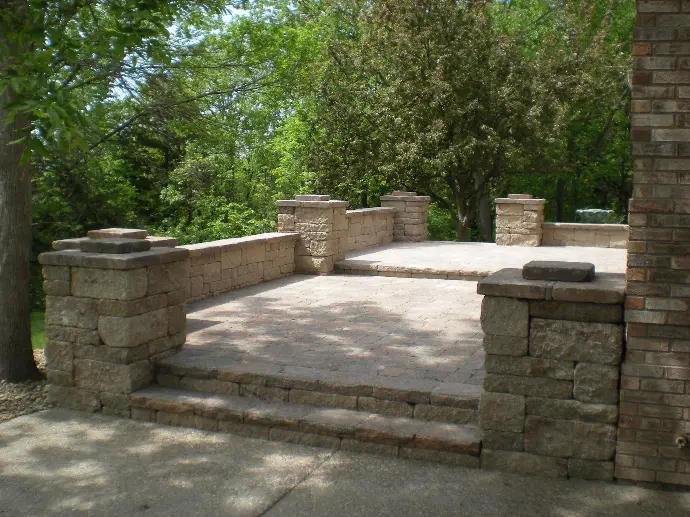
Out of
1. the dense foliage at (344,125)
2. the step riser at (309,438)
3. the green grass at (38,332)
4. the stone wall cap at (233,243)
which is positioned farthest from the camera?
the dense foliage at (344,125)

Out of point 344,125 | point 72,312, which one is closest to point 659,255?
point 72,312

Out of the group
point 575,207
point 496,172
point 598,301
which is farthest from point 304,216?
point 575,207

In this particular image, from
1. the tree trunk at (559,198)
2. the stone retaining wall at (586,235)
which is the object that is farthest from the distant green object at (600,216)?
the stone retaining wall at (586,235)

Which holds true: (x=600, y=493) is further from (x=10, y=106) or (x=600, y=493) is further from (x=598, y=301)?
(x=10, y=106)

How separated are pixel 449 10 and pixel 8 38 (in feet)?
43.4

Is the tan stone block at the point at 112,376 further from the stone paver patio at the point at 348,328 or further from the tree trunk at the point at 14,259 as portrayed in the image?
the tree trunk at the point at 14,259

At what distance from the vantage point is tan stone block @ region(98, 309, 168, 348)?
591 centimetres

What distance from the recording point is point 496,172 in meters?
19.0

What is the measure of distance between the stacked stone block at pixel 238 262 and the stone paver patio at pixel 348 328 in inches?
7.6

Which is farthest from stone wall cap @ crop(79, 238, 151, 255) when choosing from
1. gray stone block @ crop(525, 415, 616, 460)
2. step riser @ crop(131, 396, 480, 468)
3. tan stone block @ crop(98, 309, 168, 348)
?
gray stone block @ crop(525, 415, 616, 460)

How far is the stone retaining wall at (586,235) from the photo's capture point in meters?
14.8

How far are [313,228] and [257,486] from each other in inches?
283

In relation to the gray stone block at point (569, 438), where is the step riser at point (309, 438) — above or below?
below

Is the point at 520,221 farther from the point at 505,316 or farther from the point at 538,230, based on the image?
the point at 505,316
